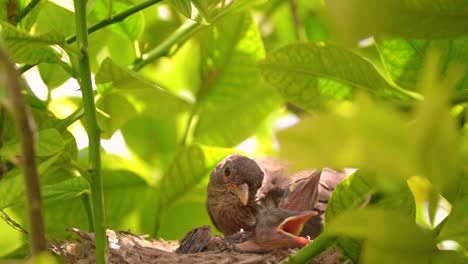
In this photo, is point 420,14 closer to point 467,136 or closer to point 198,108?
point 467,136

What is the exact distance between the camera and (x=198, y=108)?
187 centimetres

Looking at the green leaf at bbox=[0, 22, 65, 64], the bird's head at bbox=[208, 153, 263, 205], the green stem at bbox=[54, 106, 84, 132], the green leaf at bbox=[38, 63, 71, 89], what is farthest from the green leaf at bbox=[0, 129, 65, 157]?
the bird's head at bbox=[208, 153, 263, 205]

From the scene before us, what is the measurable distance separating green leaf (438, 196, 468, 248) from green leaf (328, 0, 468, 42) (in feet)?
0.63

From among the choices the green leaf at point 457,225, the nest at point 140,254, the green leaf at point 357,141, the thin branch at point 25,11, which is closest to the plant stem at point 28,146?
the green leaf at point 357,141

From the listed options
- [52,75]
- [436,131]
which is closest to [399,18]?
[436,131]

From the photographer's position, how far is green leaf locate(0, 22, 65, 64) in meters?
1.04

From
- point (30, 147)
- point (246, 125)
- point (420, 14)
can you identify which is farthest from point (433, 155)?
point (246, 125)

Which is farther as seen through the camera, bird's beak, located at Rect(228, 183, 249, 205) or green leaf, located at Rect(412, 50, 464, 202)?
bird's beak, located at Rect(228, 183, 249, 205)

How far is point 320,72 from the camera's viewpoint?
1.06 meters

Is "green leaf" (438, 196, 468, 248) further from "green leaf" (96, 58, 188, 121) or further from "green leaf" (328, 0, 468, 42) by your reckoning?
"green leaf" (96, 58, 188, 121)

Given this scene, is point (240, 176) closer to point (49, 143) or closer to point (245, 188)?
point (245, 188)

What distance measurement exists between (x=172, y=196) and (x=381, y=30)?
117 centimetres

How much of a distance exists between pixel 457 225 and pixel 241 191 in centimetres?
121

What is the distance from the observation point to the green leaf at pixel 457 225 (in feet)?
2.70
